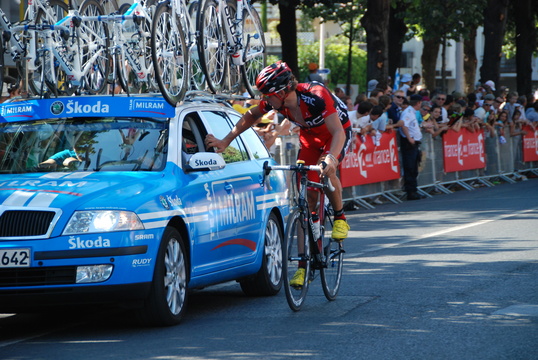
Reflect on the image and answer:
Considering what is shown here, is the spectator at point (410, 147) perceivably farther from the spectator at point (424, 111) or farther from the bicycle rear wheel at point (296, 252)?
the bicycle rear wheel at point (296, 252)

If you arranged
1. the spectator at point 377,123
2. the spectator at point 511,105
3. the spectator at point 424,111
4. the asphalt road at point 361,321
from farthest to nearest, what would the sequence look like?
1. the spectator at point 511,105
2. the spectator at point 424,111
3. the spectator at point 377,123
4. the asphalt road at point 361,321

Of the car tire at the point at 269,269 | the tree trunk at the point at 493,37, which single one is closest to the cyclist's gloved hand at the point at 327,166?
the car tire at the point at 269,269

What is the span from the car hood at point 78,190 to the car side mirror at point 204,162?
282 millimetres

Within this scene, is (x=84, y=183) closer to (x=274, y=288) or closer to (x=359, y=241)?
(x=274, y=288)

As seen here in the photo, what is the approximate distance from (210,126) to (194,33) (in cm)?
190

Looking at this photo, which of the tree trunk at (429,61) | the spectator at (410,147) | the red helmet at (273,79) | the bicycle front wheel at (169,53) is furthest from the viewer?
the tree trunk at (429,61)

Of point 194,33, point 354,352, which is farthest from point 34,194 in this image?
point 194,33

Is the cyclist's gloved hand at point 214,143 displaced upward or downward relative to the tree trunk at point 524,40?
downward

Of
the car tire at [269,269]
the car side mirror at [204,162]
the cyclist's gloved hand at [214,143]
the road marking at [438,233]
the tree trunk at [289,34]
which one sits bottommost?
the road marking at [438,233]

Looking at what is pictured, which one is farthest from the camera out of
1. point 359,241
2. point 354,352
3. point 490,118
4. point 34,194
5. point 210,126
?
point 490,118

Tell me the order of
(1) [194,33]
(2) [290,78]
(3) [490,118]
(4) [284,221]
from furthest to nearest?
(3) [490,118] → (1) [194,33] → (4) [284,221] → (2) [290,78]

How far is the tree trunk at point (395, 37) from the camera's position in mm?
37594

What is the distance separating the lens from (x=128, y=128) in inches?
338

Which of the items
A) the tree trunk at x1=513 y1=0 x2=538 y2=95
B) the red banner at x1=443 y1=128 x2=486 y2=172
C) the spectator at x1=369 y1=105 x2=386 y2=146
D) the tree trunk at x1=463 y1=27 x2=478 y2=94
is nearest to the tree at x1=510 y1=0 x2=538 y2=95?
the tree trunk at x1=513 y1=0 x2=538 y2=95
